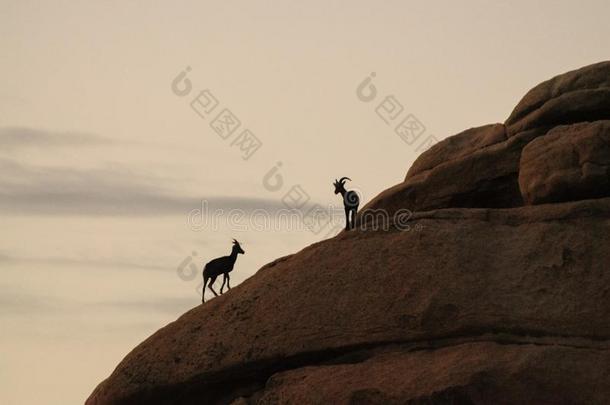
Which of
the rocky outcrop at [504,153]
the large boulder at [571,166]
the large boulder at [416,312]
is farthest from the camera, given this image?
the rocky outcrop at [504,153]

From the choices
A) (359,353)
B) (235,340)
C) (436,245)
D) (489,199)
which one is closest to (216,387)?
(235,340)

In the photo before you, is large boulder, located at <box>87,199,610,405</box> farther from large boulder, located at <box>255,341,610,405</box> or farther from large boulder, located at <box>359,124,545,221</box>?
large boulder, located at <box>359,124,545,221</box>

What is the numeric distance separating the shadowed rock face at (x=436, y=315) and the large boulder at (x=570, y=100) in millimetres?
222

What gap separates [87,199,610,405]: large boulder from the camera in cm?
2108

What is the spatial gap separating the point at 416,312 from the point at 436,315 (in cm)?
43

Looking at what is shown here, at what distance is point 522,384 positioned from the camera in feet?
67.2

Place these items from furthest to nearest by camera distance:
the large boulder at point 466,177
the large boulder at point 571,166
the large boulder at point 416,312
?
the large boulder at point 466,177 → the large boulder at point 571,166 → the large boulder at point 416,312

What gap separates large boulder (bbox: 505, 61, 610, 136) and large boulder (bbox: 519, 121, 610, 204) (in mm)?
790

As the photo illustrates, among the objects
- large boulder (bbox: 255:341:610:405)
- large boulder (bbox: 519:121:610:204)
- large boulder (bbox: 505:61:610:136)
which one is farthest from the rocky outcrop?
large boulder (bbox: 255:341:610:405)

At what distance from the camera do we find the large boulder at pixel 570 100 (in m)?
24.8

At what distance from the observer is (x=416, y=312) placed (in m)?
22.3

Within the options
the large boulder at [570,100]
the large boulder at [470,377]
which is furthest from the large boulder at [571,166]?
the large boulder at [470,377]

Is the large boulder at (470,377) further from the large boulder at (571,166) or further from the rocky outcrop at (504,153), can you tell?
the rocky outcrop at (504,153)

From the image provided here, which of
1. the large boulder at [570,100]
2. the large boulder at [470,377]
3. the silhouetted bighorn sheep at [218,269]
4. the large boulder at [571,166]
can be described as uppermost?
the silhouetted bighorn sheep at [218,269]
